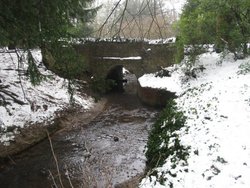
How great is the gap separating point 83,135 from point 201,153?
6690 millimetres

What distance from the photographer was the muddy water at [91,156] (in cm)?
965

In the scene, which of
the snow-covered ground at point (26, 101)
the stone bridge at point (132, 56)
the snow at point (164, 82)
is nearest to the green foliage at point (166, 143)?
the snow-covered ground at point (26, 101)

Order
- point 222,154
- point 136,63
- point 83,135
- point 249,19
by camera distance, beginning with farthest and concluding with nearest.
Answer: point 136,63
point 249,19
point 83,135
point 222,154

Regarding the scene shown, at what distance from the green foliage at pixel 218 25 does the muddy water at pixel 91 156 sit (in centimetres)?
489

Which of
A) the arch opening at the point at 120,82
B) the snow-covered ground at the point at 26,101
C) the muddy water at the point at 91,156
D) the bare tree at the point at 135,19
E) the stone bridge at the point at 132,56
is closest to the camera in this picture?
the bare tree at the point at 135,19

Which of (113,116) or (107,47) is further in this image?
(107,47)

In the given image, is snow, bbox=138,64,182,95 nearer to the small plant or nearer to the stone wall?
the stone wall

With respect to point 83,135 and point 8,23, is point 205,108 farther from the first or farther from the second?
point 8,23

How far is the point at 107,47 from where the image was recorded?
22.9m

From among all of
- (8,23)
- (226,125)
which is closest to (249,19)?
(226,125)

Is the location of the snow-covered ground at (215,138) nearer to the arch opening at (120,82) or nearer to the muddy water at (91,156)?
the muddy water at (91,156)

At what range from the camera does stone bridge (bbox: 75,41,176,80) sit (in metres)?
21.5

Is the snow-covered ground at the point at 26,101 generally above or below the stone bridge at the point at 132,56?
below

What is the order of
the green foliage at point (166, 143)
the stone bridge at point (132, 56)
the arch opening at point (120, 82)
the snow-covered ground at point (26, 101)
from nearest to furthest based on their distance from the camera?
the green foliage at point (166, 143) → the snow-covered ground at point (26, 101) → the stone bridge at point (132, 56) → the arch opening at point (120, 82)
